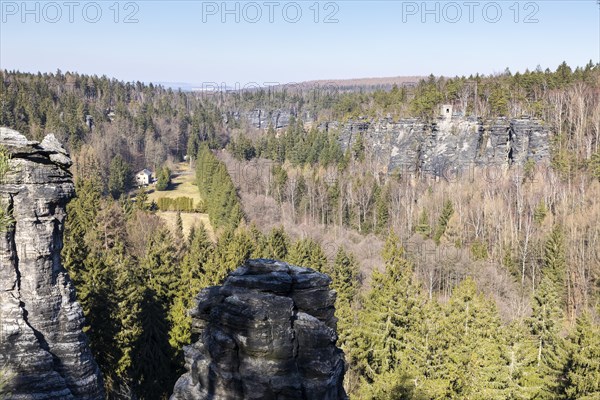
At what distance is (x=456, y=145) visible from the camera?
78250mm

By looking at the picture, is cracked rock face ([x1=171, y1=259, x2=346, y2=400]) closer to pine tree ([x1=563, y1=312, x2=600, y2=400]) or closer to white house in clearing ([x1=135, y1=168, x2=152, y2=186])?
pine tree ([x1=563, y1=312, x2=600, y2=400])

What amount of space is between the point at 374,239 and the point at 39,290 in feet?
147

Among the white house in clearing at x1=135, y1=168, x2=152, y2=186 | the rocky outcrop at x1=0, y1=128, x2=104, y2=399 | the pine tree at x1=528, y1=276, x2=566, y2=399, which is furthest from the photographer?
the white house in clearing at x1=135, y1=168, x2=152, y2=186

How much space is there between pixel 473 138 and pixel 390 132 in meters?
15.1

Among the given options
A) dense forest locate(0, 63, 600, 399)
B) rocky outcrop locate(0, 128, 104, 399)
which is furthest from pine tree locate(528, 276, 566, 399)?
rocky outcrop locate(0, 128, 104, 399)

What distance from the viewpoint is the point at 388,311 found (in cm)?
2606

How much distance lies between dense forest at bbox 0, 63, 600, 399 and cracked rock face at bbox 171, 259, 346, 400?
423 inches

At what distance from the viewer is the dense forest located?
2384cm

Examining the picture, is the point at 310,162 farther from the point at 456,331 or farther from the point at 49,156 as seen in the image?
the point at 49,156

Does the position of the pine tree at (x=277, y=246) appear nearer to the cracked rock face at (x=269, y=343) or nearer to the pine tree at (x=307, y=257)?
the pine tree at (x=307, y=257)

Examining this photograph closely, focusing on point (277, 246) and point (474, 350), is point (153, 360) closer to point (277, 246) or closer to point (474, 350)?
point (474, 350)

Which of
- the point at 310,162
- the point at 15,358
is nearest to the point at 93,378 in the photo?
the point at 15,358

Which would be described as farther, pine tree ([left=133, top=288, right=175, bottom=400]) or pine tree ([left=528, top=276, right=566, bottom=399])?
pine tree ([left=133, top=288, right=175, bottom=400])

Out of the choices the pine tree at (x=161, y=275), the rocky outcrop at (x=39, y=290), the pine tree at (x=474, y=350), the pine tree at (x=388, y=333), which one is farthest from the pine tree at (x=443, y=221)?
the rocky outcrop at (x=39, y=290)
